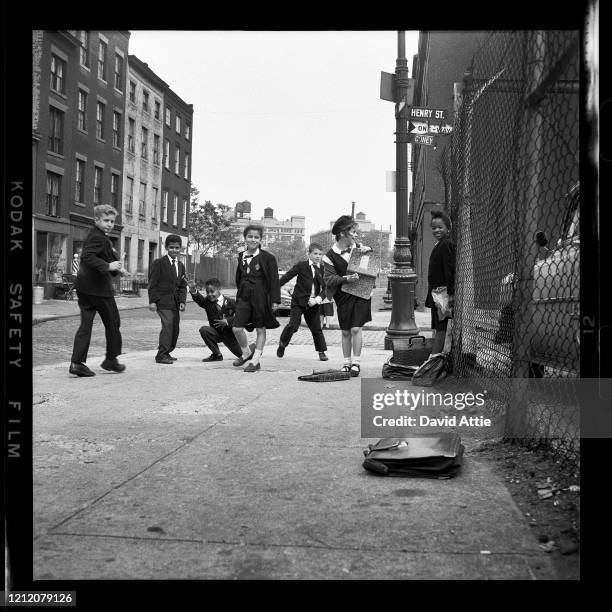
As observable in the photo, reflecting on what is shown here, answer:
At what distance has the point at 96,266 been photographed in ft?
23.8

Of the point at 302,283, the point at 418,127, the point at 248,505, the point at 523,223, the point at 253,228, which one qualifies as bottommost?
the point at 248,505

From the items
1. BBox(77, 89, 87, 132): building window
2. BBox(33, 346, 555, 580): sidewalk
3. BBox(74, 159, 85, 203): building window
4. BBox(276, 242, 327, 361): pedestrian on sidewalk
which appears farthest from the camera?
BBox(74, 159, 85, 203): building window

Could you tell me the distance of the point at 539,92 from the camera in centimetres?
347

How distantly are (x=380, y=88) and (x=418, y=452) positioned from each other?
8.28m

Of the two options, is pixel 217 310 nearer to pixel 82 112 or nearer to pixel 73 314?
pixel 73 314

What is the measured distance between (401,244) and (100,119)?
46.2 ft

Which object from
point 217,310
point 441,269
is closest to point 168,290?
point 217,310

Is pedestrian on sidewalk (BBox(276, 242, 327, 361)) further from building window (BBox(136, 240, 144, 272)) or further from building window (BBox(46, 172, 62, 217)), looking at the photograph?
building window (BBox(46, 172, 62, 217))

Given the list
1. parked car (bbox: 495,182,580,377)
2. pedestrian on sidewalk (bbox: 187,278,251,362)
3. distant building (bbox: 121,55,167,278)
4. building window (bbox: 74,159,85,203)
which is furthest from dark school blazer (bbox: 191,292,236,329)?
building window (bbox: 74,159,85,203)

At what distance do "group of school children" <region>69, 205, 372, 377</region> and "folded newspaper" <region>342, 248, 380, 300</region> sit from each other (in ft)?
0.21

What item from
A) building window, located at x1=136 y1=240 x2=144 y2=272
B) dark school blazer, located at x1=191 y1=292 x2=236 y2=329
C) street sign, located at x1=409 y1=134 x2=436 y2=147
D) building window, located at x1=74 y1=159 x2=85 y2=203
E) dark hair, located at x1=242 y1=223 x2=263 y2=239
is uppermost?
building window, located at x1=74 y1=159 x2=85 y2=203

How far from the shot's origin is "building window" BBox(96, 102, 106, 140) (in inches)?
856
